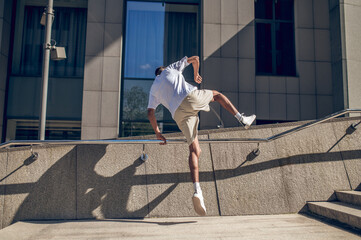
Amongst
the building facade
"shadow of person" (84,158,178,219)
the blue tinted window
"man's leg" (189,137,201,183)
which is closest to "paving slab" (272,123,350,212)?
"man's leg" (189,137,201,183)

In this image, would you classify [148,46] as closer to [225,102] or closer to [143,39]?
[143,39]

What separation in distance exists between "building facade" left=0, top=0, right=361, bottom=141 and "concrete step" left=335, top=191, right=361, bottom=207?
799 centimetres

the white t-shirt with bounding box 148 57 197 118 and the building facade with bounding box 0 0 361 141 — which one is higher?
the building facade with bounding box 0 0 361 141

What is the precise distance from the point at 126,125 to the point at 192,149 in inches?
363

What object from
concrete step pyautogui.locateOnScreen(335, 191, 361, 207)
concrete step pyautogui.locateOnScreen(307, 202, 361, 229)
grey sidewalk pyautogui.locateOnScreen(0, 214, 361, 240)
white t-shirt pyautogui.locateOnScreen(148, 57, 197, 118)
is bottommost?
grey sidewalk pyautogui.locateOnScreen(0, 214, 361, 240)

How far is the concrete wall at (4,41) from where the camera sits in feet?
43.0

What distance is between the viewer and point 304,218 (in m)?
4.70

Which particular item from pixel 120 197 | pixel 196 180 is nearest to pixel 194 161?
pixel 196 180

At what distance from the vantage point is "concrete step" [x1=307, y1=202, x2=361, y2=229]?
3975 millimetres

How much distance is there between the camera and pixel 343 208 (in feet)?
14.7

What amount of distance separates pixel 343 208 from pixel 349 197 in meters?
0.47

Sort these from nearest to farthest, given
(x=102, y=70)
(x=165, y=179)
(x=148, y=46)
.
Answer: (x=165, y=179), (x=102, y=70), (x=148, y=46)

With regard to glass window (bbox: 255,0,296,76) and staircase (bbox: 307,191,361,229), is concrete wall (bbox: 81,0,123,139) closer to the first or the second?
glass window (bbox: 255,0,296,76)

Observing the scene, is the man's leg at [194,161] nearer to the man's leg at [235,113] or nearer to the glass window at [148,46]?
the man's leg at [235,113]
